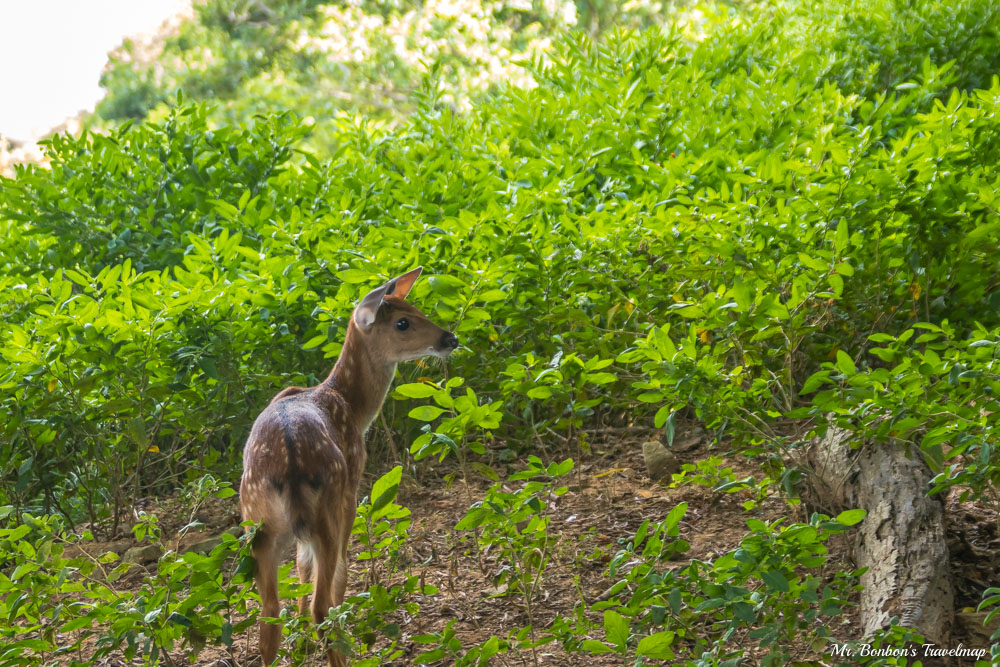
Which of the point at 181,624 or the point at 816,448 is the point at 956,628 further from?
the point at 181,624

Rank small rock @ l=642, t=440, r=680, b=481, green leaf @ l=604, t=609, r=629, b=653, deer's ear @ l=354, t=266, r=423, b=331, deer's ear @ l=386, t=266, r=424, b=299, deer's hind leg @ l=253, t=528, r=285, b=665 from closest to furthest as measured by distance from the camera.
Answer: green leaf @ l=604, t=609, r=629, b=653
deer's hind leg @ l=253, t=528, r=285, b=665
deer's ear @ l=354, t=266, r=423, b=331
deer's ear @ l=386, t=266, r=424, b=299
small rock @ l=642, t=440, r=680, b=481

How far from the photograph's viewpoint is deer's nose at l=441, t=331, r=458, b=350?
451 centimetres

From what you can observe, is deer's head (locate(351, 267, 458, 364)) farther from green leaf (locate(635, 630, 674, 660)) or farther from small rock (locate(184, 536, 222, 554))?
green leaf (locate(635, 630, 674, 660))

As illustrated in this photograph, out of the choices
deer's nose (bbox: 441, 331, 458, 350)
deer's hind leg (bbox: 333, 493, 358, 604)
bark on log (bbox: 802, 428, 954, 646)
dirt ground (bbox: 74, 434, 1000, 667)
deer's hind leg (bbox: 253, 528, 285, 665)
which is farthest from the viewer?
deer's nose (bbox: 441, 331, 458, 350)

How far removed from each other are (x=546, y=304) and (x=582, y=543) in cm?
116

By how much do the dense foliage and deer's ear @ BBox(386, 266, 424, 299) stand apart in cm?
14

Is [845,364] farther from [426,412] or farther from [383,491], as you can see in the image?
[383,491]

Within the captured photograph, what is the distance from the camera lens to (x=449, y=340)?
177 inches

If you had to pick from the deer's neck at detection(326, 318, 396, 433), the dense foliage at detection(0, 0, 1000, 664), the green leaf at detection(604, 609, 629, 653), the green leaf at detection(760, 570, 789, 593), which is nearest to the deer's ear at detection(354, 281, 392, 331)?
the deer's neck at detection(326, 318, 396, 433)

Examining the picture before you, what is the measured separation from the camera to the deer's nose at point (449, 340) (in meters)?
4.51

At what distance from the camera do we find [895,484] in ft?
13.7

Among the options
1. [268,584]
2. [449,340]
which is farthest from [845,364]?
[268,584]

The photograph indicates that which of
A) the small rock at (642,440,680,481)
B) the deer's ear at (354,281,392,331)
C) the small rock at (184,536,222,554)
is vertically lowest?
the small rock at (184,536,222,554)

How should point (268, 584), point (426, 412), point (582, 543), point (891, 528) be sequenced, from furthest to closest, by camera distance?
point (582, 543) < point (891, 528) < point (268, 584) < point (426, 412)
